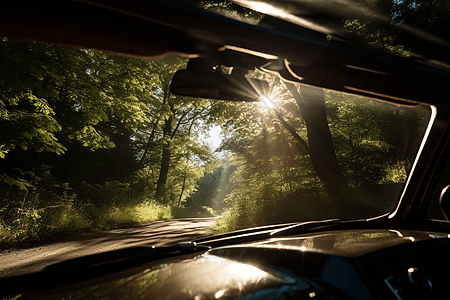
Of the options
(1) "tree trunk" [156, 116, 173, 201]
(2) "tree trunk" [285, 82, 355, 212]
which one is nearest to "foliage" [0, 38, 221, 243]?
(1) "tree trunk" [156, 116, 173, 201]

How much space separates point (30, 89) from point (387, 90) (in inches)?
349

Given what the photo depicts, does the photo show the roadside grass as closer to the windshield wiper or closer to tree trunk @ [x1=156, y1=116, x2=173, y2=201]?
tree trunk @ [x1=156, y1=116, x2=173, y2=201]

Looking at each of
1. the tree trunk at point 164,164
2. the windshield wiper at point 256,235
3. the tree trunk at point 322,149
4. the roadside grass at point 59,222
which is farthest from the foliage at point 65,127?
the tree trunk at point 322,149

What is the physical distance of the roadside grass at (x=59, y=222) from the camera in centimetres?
785

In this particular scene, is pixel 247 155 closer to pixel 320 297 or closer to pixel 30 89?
pixel 30 89

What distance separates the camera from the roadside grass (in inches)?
309

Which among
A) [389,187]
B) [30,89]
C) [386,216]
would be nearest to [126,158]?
[30,89]

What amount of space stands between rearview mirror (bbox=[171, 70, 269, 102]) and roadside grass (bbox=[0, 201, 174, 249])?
30.4ft

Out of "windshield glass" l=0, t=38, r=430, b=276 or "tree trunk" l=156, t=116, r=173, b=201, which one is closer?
"windshield glass" l=0, t=38, r=430, b=276

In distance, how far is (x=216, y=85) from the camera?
1226mm

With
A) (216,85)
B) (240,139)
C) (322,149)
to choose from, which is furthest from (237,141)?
(216,85)

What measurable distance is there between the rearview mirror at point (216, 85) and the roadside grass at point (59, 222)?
9.26 meters

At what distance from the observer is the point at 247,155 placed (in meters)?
12.6

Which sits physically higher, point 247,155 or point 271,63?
point 271,63
